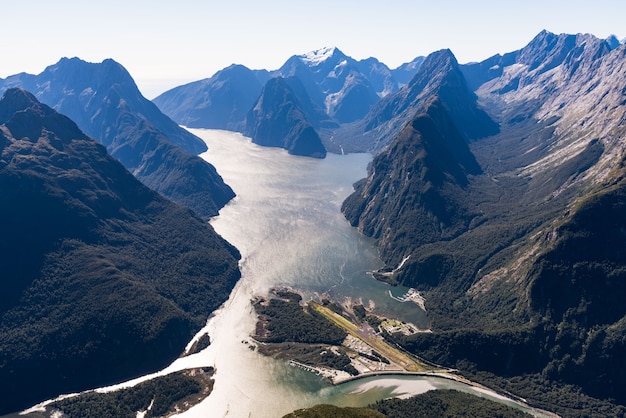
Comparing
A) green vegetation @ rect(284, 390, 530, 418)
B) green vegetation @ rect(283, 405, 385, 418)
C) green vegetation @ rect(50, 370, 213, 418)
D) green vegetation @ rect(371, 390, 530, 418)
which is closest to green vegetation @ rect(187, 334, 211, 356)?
green vegetation @ rect(50, 370, 213, 418)

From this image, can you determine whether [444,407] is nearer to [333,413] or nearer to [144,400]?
[333,413]

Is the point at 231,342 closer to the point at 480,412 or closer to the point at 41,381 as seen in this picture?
the point at 41,381

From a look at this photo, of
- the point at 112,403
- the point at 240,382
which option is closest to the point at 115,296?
the point at 112,403

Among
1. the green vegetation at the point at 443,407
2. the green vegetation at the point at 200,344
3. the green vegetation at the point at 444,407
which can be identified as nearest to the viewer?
the green vegetation at the point at 443,407

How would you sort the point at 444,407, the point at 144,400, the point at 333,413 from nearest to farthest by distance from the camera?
the point at 333,413, the point at 444,407, the point at 144,400

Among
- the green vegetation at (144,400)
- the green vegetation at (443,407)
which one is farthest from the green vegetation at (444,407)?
the green vegetation at (144,400)

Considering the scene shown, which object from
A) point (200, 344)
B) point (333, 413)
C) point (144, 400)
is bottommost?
point (144, 400)

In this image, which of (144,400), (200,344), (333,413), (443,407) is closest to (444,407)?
(443,407)

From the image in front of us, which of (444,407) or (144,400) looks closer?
(444,407)

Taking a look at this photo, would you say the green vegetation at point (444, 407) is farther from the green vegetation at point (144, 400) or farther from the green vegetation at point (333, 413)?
the green vegetation at point (144, 400)
